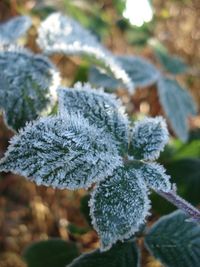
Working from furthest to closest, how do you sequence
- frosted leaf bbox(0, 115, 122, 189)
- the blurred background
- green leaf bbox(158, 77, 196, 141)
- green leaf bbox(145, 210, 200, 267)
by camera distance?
the blurred background → green leaf bbox(158, 77, 196, 141) → green leaf bbox(145, 210, 200, 267) → frosted leaf bbox(0, 115, 122, 189)

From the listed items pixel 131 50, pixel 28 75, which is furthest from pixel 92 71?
pixel 131 50

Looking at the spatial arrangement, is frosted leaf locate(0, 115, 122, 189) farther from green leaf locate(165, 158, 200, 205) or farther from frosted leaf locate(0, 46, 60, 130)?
green leaf locate(165, 158, 200, 205)

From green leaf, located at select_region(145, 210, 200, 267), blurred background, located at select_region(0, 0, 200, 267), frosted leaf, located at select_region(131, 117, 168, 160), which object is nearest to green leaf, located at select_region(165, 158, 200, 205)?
blurred background, located at select_region(0, 0, 200, 267)

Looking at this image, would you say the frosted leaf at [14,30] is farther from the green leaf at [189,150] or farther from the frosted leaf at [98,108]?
the green leaf at [189,150]

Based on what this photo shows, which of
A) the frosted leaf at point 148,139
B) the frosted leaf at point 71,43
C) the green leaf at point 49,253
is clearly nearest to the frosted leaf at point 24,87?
the frosted leaf at point 71,43

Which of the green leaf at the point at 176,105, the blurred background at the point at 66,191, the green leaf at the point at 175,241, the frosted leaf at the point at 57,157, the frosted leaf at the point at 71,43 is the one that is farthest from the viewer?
the blurred background at the point at 66,191

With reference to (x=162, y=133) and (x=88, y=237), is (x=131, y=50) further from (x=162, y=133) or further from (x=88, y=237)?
(x=162, y=133)
